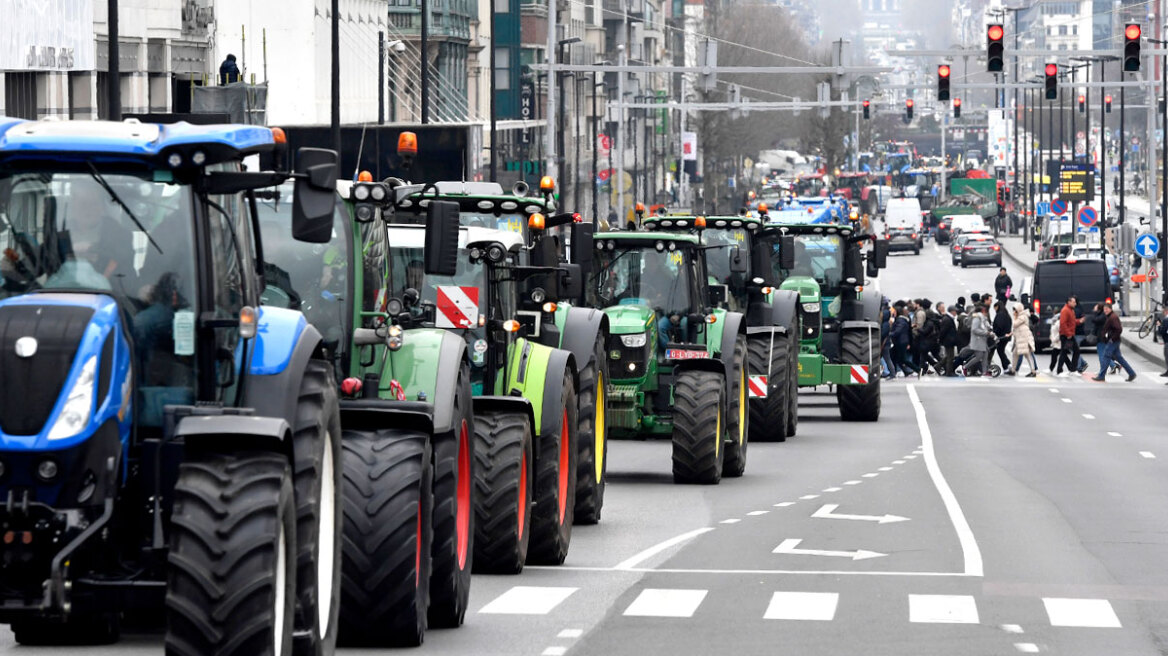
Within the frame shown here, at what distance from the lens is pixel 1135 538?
18.1 metres

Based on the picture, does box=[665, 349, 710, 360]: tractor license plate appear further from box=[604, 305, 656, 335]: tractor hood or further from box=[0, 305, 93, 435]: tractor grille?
box=[0, 305, 93, 435]: tractor grille

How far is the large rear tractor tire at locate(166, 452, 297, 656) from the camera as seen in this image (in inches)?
332

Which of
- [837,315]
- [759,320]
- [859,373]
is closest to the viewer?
[759,320]

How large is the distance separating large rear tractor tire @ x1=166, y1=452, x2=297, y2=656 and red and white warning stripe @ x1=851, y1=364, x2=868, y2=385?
25.4 m

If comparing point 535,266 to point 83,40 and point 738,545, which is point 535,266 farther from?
point 83,40

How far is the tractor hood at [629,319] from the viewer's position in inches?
908


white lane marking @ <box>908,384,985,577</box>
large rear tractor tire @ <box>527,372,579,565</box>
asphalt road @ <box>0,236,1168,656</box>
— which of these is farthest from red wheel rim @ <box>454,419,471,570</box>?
white lane marking @ <box>908,384,985,577</box>

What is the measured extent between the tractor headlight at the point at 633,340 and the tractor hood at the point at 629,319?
0.04 m

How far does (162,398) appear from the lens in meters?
9.16

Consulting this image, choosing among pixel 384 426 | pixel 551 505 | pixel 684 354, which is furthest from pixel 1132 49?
pixel 384 426

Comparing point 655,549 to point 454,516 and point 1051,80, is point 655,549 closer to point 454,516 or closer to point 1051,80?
point 454,516

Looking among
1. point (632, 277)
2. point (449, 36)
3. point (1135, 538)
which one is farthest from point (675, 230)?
point (449, 36)

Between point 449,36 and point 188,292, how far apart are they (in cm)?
6933

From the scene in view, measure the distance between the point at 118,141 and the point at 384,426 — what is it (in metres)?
2.80
